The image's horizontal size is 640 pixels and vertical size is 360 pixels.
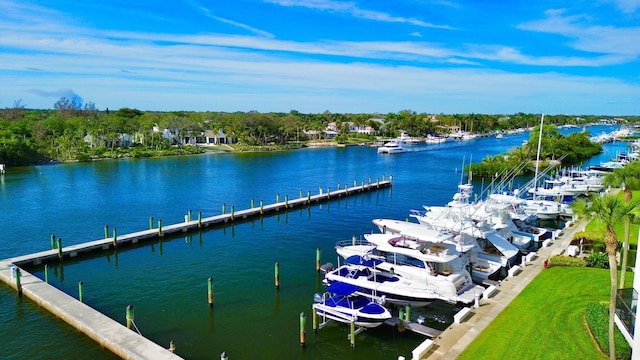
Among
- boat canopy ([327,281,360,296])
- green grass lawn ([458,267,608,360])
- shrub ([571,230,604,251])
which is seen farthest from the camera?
shrub ([571,230,604,251])

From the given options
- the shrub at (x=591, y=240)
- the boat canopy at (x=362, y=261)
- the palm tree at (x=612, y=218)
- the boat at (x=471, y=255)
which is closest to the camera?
the palm tree at (x=612, y=218)

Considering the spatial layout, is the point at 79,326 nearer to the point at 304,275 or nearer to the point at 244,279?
the point at 244,279

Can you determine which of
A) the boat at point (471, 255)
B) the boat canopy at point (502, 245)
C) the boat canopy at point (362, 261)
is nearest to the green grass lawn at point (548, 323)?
the boat at point (471, 255)

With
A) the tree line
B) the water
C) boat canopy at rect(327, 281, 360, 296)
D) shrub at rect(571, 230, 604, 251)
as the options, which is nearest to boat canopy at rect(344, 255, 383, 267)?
the water

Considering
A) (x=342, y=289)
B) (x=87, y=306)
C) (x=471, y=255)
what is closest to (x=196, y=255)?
(x=87, y=306)

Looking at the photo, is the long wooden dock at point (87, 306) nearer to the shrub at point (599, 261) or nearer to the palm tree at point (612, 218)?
the palm tree at point (612, 218)

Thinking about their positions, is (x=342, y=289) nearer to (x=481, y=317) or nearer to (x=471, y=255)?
(x=481, y=317)

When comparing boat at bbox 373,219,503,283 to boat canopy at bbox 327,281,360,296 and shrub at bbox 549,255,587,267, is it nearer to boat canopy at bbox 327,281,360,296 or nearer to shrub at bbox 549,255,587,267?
shrub at bbox 549,255,587,267
